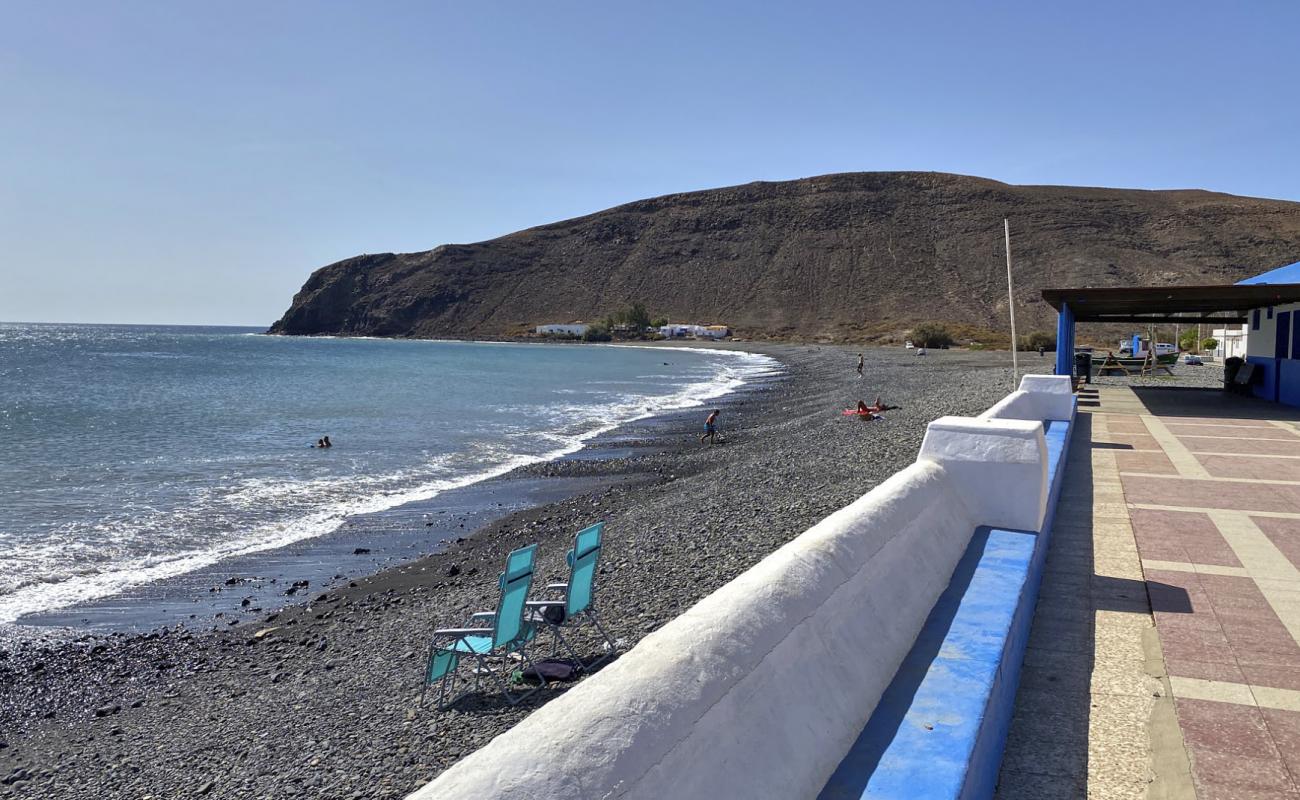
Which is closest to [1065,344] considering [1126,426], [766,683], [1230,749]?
[1126,426]

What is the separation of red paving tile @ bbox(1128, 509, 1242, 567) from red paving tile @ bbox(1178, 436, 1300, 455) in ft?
14.3

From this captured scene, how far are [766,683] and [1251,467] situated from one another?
9.15 m

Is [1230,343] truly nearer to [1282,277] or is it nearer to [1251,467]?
[1282,277]

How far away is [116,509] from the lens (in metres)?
13.9

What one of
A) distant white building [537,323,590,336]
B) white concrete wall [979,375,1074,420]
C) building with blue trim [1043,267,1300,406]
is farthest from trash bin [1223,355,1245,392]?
distant white building [537,323,590,336]

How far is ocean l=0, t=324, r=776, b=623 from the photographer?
11.5 meters

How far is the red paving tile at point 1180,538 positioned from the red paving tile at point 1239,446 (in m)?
4.36

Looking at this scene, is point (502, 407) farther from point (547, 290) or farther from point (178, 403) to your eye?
point (547, 290)

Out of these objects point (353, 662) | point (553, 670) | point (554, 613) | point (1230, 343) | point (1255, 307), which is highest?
point (1255, 307)

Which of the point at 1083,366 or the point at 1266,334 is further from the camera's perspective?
the point at 1083,366

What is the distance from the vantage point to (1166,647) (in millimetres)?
4125

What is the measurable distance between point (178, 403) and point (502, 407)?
13137 mm

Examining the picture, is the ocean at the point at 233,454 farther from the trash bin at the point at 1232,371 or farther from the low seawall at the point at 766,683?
the trash bin at the point at 1232,371

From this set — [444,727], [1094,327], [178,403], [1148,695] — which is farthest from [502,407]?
[1094,327]
